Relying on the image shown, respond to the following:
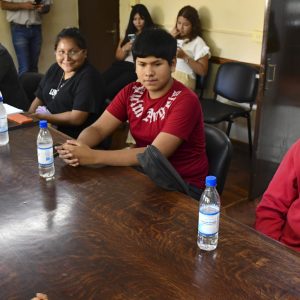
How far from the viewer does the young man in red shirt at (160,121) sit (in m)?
1.72

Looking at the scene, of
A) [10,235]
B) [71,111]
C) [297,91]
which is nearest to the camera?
[10,235]

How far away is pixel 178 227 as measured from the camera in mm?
1261

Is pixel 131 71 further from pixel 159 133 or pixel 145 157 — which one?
pixel 145 157

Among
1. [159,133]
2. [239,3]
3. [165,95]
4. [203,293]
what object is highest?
[239,3]

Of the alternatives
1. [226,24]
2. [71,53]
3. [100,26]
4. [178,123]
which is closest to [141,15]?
[226,24]

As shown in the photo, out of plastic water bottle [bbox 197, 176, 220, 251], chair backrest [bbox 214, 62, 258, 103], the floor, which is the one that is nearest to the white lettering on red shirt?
plastic water bottle [bbox 197, 176, 220, 251]

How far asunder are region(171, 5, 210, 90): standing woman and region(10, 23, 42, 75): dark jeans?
1710 millimetres

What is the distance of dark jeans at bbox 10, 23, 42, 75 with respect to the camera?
15.4ft

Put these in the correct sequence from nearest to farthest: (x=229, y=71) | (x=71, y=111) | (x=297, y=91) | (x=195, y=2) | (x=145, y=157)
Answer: (x=145, y=157)
(x=71, y=111)
(x=297, y=91)
(x=229, y=71)
(x=195, y=2)

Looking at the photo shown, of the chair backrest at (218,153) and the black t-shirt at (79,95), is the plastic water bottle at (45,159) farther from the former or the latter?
the black t-shirt at (79,95)

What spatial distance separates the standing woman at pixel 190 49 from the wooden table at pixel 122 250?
2.49 m

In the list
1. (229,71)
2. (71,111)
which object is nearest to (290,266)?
(71,111)

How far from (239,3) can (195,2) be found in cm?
50

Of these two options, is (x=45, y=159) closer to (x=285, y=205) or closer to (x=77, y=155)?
(x=77, y=155)
